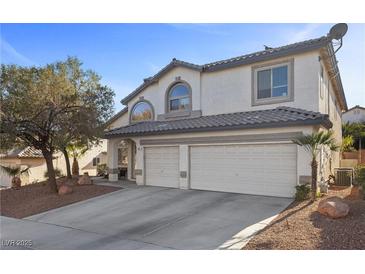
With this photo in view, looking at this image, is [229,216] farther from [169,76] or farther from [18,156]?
[18,156]

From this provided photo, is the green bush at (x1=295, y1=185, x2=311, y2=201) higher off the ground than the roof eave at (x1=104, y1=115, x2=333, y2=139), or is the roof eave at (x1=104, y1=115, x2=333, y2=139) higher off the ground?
the roof eave at (x1=104, y1=115, x2=333, y2=139)

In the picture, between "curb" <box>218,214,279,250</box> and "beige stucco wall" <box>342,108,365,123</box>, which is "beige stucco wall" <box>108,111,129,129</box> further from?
"beige stucco wall" <box>342,108,365,123</box>

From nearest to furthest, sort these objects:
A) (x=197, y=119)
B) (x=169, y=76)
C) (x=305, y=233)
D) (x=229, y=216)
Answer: (x=305, y=233) < (x=229, y=216) < (x=197, y=119) < (x=169, y=76)

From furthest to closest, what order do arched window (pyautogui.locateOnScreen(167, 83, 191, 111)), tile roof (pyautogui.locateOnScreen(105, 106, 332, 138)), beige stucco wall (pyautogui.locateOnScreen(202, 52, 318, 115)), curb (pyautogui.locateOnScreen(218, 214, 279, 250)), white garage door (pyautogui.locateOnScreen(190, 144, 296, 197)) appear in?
arched window (pyautogui.locateOnScreen(167, 83, 191, 111))
beige stucco wall (pyautogui.locateOnScreen(202, 52, 318, 115))
white garage door (pyautogui.locateOnScreen(190, 144, 296, 197))
tile roof (pyautogui.locateOnScreen(105, 106, 332, 138))
curb (pyautogui.locateOnScreen(218, 214, 279, 250))

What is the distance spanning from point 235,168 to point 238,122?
6.76 feet

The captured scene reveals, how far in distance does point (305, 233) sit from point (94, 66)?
1391 cm

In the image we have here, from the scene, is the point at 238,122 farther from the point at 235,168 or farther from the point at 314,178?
the point at 314,178

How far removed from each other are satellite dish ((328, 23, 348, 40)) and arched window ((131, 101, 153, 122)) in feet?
35.5

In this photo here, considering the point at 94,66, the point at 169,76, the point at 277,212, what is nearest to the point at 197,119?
the point at 169,76

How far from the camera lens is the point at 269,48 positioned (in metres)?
15.4

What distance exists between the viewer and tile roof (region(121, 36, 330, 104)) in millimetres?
13062

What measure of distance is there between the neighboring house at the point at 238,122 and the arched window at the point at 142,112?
392 millimetres

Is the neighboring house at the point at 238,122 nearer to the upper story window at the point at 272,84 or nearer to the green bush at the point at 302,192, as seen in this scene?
the upper story window at the point at 272,84

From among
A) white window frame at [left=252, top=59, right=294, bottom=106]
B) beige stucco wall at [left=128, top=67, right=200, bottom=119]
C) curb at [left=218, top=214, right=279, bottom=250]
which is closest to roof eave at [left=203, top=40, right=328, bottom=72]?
white window frame at [left=252, top=59, right=294, bottom=106]
